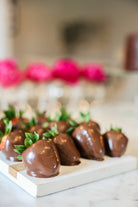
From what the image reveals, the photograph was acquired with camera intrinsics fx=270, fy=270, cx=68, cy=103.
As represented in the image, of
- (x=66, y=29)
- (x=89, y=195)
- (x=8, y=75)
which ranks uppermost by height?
(x=66, y=29)

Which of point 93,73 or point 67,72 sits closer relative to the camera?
point 67,72

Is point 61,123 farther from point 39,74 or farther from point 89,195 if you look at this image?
point 39,74

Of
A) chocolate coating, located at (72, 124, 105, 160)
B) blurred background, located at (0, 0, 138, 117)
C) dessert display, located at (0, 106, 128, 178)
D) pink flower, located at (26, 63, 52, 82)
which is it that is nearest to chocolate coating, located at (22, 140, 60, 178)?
dessert display, located at (0, 106, 128, 178)

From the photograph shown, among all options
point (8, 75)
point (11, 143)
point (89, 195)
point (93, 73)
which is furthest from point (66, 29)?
point (89, 195)

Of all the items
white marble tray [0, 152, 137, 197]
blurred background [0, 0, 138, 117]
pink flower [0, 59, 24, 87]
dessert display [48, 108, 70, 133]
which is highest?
blurred background [0, 0, 138, 117]

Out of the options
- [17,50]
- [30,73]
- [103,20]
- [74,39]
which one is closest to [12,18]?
[17,50]

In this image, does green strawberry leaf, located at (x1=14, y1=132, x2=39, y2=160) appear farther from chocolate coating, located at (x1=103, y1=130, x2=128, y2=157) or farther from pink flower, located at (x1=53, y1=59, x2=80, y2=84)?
pink flower, located at (x1=53, y1=59, x2=80, y2=84)

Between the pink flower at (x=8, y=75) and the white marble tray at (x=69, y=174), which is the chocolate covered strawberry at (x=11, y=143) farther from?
the pink flower at (x=8, y=75)
